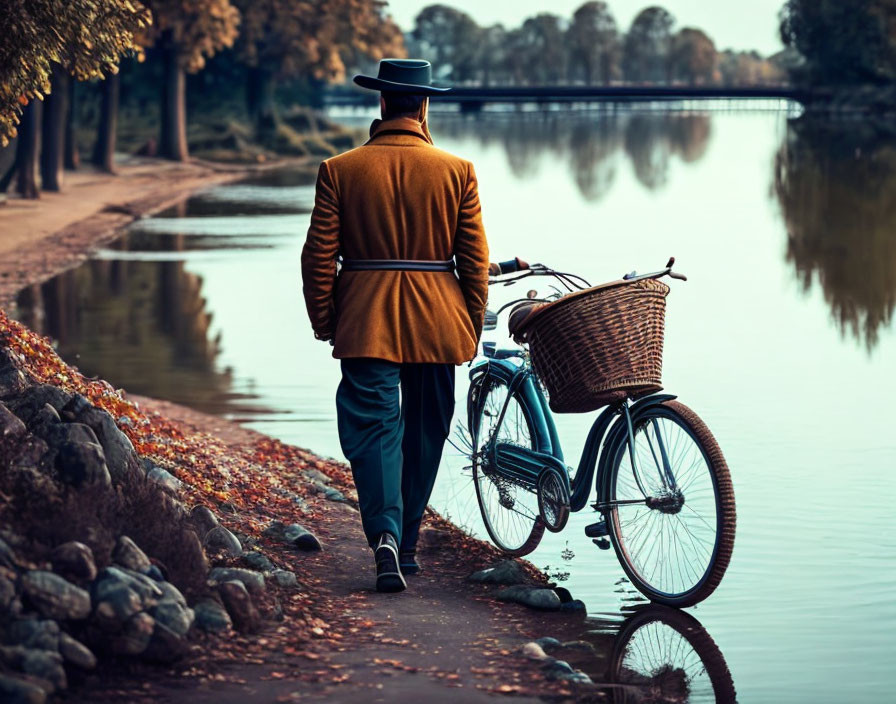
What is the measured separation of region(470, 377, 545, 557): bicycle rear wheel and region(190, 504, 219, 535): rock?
1346mm

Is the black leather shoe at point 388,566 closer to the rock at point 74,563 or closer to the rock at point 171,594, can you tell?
the rock at point 171,594

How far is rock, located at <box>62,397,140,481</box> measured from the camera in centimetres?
670

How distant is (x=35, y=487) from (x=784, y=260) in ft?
54.0

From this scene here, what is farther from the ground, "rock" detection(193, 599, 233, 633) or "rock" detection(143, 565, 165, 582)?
"rock" detection(143, 565, 165, 582)

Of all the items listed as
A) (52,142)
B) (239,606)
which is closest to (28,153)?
(52,142)

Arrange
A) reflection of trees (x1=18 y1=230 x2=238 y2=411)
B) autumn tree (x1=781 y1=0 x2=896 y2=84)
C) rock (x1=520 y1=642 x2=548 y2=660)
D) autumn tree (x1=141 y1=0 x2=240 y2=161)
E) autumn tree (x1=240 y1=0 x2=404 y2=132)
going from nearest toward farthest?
1. rock (x1=520 y1=642 x2=548 y2=660)
2. reflection of trees (x1=18 y1=230 x2=238 y2=411)
3. autumn tree (x1=141 y1=0 x2=240 y2=161)
4. autumn tree (x1=240 y1=0 x2=404 y2=132)
5. autumn tree (x1=781 y1=0 x2=896 y2=84)

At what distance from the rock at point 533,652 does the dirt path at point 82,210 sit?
40.4ft

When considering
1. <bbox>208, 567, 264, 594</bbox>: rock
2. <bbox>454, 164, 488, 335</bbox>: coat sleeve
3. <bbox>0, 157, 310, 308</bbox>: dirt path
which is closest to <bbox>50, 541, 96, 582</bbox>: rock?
<bbox>208, 567, 264, 594</bbox>: rock

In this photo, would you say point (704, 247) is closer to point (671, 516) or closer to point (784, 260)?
point (784, 260)

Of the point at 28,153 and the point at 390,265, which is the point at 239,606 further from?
the point at 28,153

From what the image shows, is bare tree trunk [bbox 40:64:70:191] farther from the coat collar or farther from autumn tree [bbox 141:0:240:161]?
the coat collar

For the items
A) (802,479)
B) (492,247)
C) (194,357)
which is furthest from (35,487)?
(492,247)

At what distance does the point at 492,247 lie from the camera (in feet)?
72.4

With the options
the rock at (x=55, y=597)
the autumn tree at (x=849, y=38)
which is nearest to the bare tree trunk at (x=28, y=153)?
the rock at (x=55, y=597)
